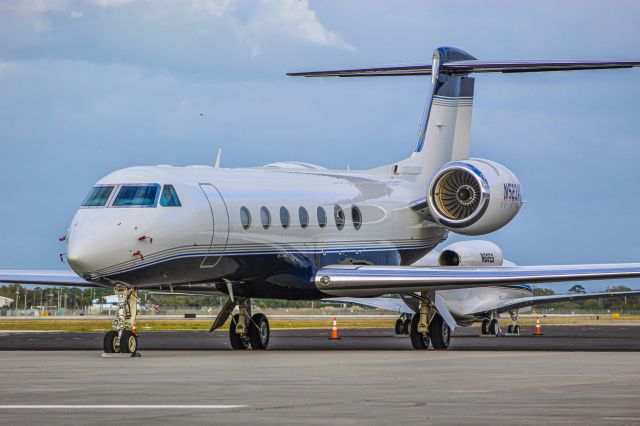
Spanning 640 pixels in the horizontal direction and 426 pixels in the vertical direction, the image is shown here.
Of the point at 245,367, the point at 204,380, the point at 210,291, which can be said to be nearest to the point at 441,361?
the point at 245,367

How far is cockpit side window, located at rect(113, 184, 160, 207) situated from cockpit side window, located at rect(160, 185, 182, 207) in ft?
0.45

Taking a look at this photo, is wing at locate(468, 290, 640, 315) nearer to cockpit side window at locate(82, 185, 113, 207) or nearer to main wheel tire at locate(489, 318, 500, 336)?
main wheel tire at locate(489, 318, 500, 336)

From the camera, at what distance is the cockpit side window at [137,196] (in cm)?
2258

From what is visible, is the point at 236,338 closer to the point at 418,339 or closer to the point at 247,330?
the point at 247,330

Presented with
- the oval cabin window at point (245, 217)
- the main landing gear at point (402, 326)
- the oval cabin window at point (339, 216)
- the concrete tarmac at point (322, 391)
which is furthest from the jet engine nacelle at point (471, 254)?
the concrete tarmac at point (322, 391)

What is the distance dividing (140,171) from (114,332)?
328cm

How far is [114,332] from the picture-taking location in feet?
72.7

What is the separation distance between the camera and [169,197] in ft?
75.5

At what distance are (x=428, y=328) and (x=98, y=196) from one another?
9.05 metres

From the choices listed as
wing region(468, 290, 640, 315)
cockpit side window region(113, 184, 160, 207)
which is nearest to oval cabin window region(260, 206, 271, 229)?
cockpit side window region(113, 184, 160, 207)

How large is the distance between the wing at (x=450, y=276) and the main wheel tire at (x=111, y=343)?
19.2ft

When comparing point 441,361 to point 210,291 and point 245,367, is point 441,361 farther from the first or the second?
point 210,291

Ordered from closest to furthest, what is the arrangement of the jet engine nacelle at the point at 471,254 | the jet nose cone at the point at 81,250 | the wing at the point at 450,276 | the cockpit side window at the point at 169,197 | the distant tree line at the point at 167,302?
the jet nose cone at the point at 81,250, the cockpit side window at the point at 169,197, the wing at the point at 450,276, the jet engine nacelle at the point at 471,254, the distant tree line at the point at 167,302

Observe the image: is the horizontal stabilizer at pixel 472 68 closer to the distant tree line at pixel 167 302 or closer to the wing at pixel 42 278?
the wing at pixel 42 278
